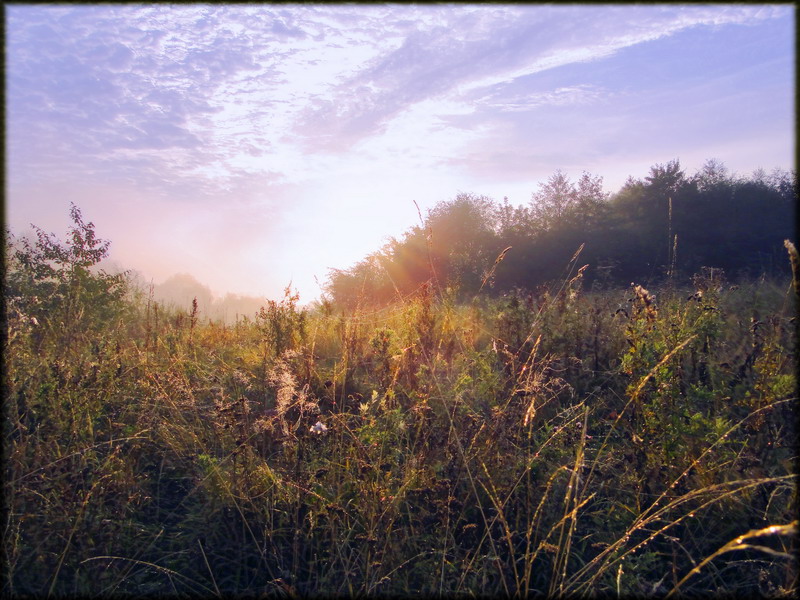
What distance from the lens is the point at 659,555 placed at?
2131 millimetres

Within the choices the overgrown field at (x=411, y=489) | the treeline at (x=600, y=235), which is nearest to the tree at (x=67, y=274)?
the overgrown field at (x=411, y=489)

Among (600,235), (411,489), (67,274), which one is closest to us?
Answer: (411,489)

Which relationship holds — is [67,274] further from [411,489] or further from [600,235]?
[600,235]

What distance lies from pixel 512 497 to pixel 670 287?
4534mm

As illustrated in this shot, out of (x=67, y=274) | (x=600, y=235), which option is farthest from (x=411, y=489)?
(x=600, y=235)

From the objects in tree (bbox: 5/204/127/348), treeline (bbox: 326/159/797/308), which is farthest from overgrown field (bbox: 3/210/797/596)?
treeline (bbox: 326/159/797/308)

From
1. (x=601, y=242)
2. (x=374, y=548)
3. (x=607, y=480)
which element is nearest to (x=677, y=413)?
(x=607, y=480)

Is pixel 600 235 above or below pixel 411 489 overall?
above

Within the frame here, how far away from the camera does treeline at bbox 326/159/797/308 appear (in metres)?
10.9

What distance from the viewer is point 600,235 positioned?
1189 cm

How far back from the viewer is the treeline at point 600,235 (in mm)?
10938

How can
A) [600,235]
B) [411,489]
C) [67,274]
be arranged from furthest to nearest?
[600,235] < [67,274] < [411,489]

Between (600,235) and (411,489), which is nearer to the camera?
(411,489)

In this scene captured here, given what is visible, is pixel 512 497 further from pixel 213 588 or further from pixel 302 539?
pixel 213 588
